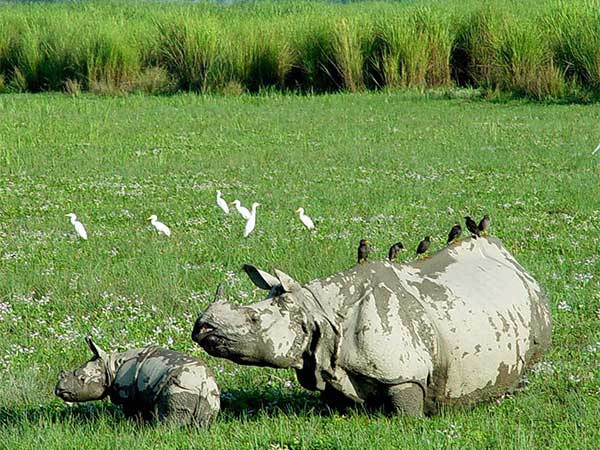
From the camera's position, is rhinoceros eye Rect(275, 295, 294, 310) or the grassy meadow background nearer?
rhinoceros eye Rect(275, 295, 294, 310)

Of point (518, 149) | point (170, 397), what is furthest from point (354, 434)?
point (518, 149)

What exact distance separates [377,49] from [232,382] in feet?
74.1

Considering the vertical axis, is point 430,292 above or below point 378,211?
above

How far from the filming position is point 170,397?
6.29m

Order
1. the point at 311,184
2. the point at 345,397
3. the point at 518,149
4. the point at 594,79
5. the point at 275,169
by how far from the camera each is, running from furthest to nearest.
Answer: the point at 594,79
the point at 518,149
the point at 275,169
the point at 311,184
the point at 345,397

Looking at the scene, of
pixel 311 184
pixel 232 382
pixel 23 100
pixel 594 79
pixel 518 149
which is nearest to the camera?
pixel 232 382

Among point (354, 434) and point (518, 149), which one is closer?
point (354, 434)

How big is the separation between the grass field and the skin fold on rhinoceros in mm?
188

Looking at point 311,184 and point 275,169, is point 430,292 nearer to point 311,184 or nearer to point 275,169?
point 311,184

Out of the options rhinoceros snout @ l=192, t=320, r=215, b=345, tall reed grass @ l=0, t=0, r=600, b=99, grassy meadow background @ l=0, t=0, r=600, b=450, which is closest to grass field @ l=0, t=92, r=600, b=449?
grassy meadow background @ l=0, t=0, r=600, b=450

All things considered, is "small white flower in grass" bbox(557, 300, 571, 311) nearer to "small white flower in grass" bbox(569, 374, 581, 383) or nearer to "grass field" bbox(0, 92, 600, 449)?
"grass field" bbox(0, 92, 600, 449)

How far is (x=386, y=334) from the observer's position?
6.30m

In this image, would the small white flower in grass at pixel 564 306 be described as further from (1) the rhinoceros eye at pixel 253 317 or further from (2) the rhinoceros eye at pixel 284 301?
(1) the rhinoceros eye at pixel 253 317

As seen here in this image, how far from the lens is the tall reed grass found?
26.3 metres
